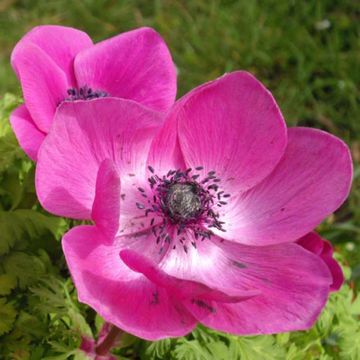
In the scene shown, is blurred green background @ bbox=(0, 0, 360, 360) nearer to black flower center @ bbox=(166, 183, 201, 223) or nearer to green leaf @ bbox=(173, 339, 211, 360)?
green leaf @ bbox=(173, 339, 211, 360)

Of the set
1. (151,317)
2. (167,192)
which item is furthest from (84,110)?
(151,317)

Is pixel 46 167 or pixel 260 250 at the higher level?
pixel 46 167

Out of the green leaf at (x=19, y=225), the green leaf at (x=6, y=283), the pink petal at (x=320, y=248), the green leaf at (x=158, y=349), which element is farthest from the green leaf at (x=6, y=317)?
the pink petal at (x=320, y=248)

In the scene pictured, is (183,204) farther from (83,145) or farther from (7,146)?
(7,146)

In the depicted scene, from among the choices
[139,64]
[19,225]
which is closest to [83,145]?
[139,64]

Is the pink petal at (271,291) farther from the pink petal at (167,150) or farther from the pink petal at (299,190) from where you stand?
the pink petal at (167,150)

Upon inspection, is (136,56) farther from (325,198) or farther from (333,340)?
(333,340)
